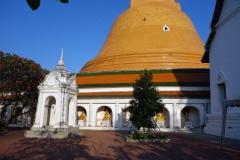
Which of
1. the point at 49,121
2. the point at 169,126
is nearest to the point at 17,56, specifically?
the point at 49,121

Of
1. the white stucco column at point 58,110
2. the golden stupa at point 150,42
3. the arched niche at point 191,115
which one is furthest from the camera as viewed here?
the golden stupa at point 150,42

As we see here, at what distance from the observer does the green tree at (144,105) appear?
1090 centimetres


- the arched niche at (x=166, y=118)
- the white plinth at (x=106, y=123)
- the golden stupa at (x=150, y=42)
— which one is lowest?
the white plinth at (x=106, y=123)

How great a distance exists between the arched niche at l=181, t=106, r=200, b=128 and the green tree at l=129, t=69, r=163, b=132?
269 inches

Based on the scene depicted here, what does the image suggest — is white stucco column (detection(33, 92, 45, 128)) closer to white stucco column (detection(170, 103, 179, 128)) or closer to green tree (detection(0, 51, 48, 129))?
green tree (detection(0, 51, 48, 129))

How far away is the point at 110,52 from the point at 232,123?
15.9 metres

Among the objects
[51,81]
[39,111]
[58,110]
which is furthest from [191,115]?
[39,111]

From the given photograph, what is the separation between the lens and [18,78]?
12.8m

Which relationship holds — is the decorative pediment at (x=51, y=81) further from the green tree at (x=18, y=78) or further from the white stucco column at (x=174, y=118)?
the white stucco column at (x=174, y=118)

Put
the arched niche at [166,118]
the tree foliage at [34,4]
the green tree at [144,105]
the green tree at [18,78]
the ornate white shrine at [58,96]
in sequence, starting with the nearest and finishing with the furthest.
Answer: the tree foliage at [34,4]
the green tree at [144,105]
the ornate white shrine at [58,96]
the green tree at [18,78]
the arched niche at [166,118]

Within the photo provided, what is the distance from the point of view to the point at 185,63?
21125 millimetres

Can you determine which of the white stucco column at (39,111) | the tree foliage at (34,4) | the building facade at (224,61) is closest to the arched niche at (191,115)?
the building facade at (224,61)

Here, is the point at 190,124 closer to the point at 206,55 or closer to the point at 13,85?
the point at 206,55

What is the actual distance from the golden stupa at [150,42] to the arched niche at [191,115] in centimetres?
494
